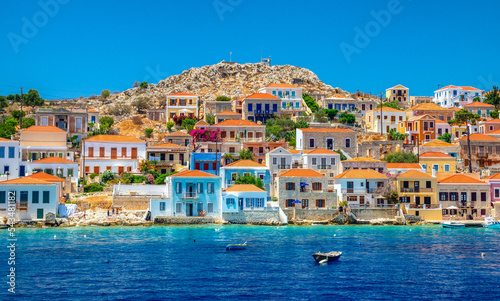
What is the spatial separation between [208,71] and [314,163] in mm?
66820

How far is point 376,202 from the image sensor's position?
63656mm

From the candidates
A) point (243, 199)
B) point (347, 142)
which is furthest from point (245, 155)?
point (243, 199)

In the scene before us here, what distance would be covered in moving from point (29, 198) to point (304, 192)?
27.1 metres

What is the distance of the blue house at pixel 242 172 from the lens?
68188 millimetres

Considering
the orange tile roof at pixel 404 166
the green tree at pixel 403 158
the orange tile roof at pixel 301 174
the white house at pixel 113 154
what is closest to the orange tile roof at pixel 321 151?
the orange tile roof at pixel 404 166

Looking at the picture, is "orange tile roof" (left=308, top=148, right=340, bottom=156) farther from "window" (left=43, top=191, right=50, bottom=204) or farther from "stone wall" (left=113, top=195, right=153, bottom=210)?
"window" (left=43, top=191, right=50, bottom=204)

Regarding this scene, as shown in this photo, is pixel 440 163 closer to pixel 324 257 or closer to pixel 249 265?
pixel 324 257

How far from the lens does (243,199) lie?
2382 inches

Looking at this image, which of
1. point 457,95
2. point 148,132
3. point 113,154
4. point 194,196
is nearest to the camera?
point 194,196

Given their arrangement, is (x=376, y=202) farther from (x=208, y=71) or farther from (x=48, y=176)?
(x=208, y=71)

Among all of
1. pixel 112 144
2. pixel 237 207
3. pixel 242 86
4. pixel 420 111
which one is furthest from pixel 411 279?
pixel 242 86

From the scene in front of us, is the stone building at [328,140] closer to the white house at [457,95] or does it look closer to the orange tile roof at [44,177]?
the orange tile roof at [44,177]

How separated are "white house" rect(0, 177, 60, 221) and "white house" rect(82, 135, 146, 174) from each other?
1519 cm

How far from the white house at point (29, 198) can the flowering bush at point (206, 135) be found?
27.9 metres
